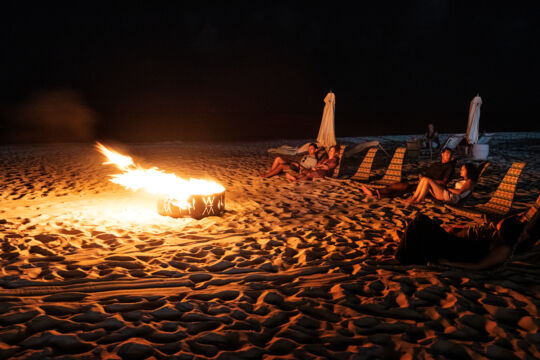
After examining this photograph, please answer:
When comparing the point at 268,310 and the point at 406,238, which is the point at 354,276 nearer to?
the point at 406,238

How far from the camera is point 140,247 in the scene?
167 inches

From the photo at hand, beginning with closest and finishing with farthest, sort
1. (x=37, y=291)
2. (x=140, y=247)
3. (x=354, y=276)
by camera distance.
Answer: (x=37, y=291)
(x=354, y=276)
(x=140, y=247)

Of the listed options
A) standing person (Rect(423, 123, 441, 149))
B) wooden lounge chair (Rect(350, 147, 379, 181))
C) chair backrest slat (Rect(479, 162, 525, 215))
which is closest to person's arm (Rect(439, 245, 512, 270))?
chair backrest slat (Rect(479, 162, 525, 215))

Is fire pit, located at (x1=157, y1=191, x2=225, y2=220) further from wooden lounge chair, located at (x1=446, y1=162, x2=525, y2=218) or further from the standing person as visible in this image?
the standing person

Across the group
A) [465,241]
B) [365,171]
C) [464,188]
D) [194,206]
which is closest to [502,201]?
[464,188]

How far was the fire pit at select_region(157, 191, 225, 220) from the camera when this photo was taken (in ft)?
17.6

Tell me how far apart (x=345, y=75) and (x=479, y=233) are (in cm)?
5481

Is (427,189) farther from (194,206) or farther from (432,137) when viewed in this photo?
(432,137)

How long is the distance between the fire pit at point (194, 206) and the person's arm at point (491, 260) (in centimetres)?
354

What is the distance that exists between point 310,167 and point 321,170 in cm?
38

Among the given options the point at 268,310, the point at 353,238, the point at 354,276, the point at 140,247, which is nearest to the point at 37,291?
the point at 140,247

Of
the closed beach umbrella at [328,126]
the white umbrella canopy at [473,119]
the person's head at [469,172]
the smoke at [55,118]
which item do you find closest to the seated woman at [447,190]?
the person's head at [469,172]

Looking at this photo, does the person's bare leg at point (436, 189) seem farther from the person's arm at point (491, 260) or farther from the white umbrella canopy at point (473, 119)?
the white umbrella canopy at point (473, 119)

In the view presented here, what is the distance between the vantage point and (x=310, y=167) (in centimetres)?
887
